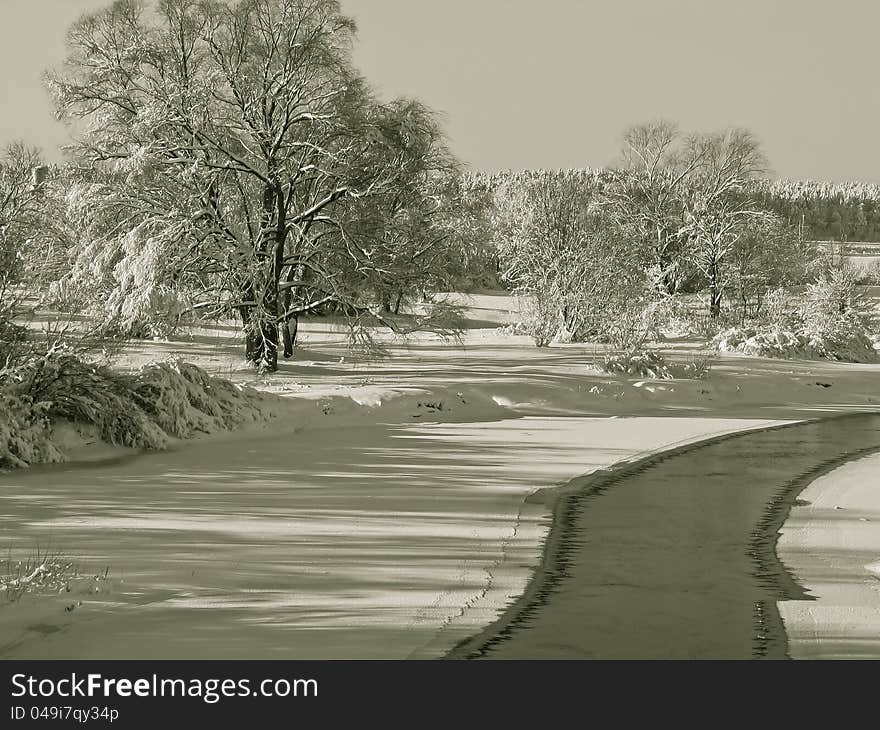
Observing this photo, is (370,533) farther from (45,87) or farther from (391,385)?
(45,87)

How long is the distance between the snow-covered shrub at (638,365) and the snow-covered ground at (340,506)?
78 centimetres

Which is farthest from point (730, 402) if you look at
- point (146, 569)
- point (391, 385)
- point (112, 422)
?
point (146, 569)

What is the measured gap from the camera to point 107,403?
1778 centimetres

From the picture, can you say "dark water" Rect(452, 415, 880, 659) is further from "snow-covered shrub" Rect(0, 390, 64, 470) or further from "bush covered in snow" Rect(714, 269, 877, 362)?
"bush covered in snow" Rect(714, 269, 877, 362)

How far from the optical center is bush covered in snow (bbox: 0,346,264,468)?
1647 centimetres

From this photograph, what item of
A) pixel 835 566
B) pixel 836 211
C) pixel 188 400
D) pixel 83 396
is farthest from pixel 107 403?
pixel 836 211

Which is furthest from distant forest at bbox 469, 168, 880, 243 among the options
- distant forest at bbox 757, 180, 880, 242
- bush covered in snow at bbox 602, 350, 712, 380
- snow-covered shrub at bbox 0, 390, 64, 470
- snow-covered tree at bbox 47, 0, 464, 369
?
snow-covered shrub at bbox 0, 390, 64, 470

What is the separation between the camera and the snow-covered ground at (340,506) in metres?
8.38

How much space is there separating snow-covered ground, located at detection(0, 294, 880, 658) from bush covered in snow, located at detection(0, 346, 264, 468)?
55 centimetres

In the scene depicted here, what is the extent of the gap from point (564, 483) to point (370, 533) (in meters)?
4.36

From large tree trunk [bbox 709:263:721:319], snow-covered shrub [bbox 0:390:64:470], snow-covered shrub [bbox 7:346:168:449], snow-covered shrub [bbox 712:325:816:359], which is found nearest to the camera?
snow-covered shrub [bbox 0:390:64:470]

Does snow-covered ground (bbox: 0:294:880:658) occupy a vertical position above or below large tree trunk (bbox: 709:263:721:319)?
below

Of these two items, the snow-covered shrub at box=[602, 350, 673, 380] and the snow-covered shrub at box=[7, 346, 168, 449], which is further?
the snow-covered shrub at box=[602, 350, 673, 380]
